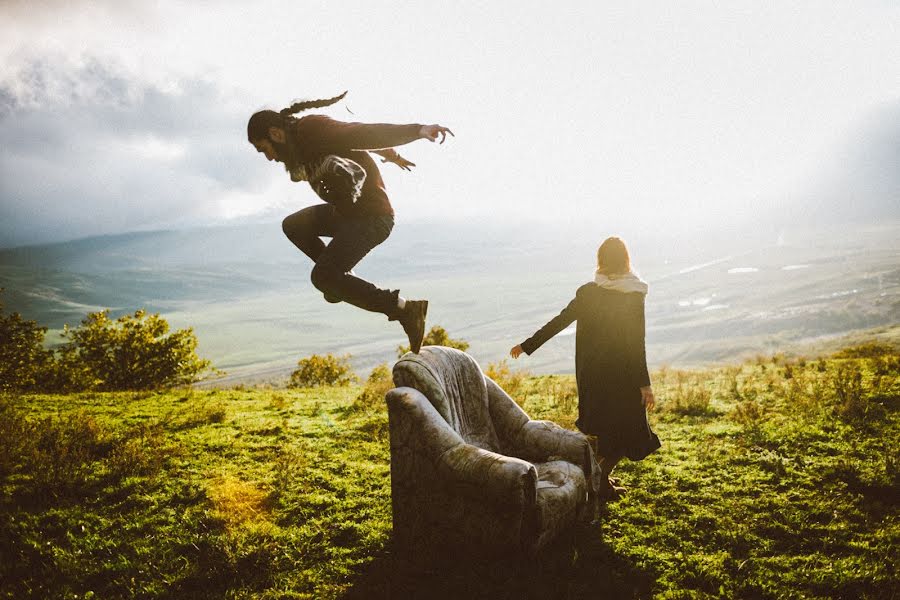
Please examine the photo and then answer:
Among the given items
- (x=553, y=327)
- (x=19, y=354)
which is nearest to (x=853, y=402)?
(x=553, y=327)

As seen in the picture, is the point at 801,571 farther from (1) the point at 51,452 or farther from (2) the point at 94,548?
(1) the point at 51,452

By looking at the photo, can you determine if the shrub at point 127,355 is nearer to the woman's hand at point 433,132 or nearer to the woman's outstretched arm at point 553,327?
the woman's outstretched arm at point 553,327

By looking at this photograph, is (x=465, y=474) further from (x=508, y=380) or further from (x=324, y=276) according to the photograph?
(x=508, y=380)

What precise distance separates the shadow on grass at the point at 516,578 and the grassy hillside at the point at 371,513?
0.02 meters

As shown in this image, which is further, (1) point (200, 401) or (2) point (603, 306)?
(1) point (200, 401)

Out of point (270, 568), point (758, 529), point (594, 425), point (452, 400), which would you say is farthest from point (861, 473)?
point (270, 568)

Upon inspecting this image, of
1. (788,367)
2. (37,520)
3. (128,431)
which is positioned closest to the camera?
(37,520)

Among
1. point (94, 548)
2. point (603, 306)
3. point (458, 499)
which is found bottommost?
point (94, 548)

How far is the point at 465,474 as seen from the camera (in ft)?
11.4

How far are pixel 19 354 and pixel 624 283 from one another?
26298mm

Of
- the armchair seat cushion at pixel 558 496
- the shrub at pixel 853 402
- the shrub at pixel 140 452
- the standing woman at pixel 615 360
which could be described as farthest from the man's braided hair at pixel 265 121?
the shrub at pixel 853 402

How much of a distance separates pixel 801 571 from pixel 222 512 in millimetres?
5189

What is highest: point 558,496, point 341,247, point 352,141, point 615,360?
point 352,141

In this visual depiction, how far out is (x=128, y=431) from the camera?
766cm
